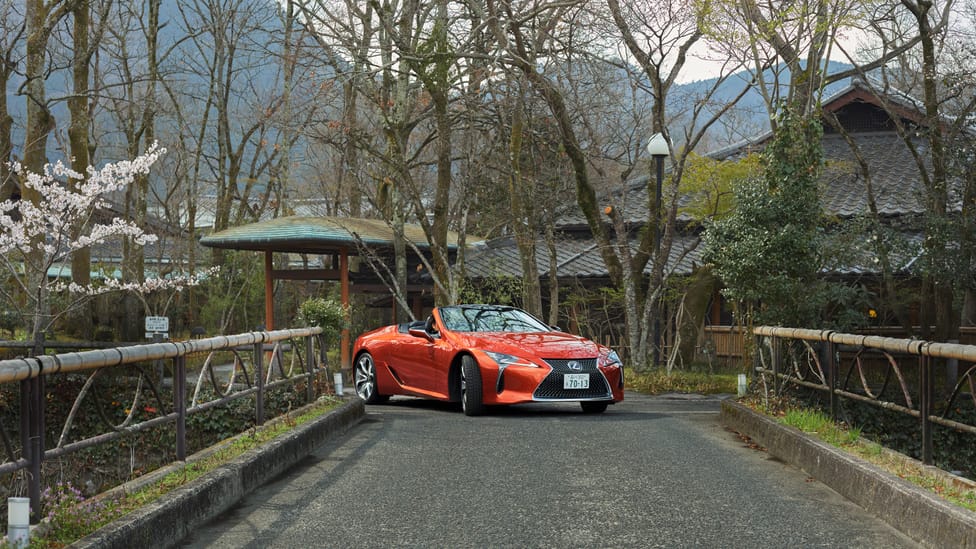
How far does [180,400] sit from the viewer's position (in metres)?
7.12

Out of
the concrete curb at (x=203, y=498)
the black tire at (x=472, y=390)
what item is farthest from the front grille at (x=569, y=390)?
the concrete curb at (x=203, y=498)

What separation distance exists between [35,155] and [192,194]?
53.4 feet

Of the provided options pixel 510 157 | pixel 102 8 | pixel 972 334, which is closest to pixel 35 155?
pixel 102 8

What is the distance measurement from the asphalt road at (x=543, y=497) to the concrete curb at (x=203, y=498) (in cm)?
12

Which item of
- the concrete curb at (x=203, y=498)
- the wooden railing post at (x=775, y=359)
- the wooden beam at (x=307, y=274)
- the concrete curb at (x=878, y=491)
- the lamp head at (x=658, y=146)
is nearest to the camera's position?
the concrete curb at (x=203, y=498)

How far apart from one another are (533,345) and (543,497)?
5794 millimetres

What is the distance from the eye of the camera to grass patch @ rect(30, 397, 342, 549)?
4.72 meters

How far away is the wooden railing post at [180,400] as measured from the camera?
7.05m

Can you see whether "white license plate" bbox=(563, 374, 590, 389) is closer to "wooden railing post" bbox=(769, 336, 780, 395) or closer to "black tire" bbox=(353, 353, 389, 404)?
"wooden railing post" bbox=(769, 336, 780, 395)

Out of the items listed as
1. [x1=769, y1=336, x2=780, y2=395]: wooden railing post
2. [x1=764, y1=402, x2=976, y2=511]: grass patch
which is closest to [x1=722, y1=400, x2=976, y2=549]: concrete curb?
[x1=764, y1=402, x2=976, y2=511]: grass patch

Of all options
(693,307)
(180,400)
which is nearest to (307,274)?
(693,307)

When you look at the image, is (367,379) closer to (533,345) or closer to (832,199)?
(533,345)

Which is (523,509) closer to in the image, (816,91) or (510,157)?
(816,91)

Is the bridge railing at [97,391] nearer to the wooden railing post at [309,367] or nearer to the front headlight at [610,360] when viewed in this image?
the wooden railing post at [309,367]
